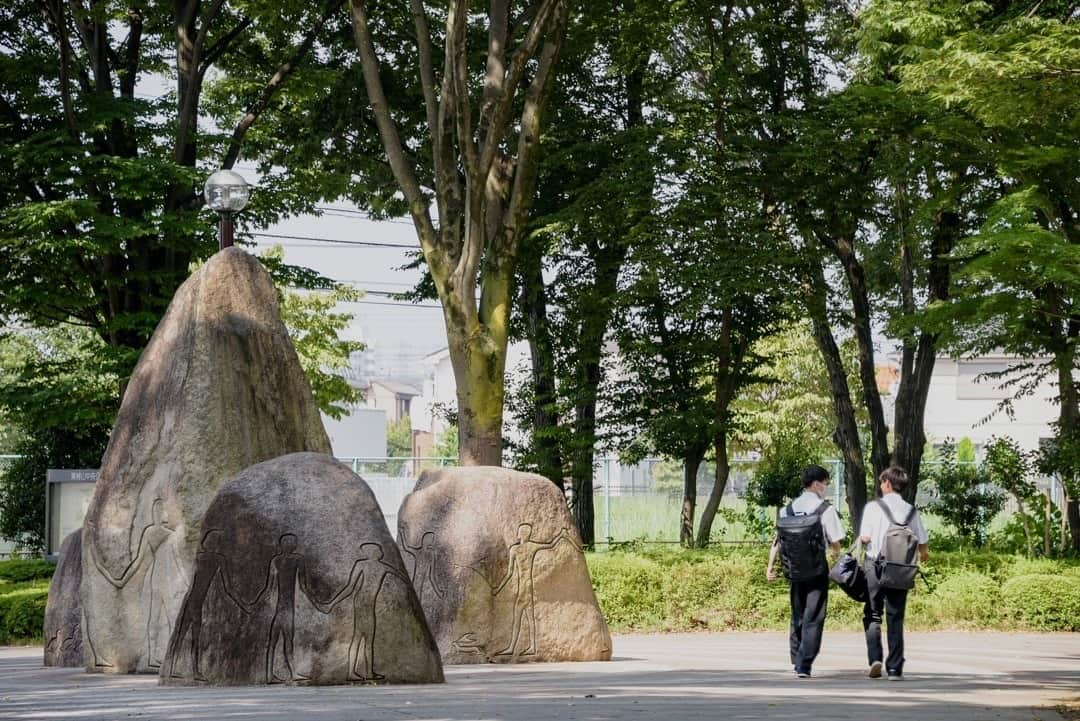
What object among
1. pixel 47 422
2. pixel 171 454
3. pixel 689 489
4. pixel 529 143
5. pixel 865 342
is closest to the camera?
pixel 171 454

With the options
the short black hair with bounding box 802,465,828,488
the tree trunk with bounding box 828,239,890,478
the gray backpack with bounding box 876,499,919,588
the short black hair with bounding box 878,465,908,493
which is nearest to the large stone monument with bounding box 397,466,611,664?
the short black hair with bounding box 802,465,828,488

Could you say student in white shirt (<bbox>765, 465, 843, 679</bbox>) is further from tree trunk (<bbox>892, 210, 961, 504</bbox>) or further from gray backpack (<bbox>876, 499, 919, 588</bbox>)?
tree trunk (<bbox>892, 210, 961, 504</bbox>)

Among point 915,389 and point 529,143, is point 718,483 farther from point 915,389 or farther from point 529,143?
point 529,143

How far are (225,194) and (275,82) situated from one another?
29.0 ft

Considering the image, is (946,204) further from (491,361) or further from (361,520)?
(361,520)

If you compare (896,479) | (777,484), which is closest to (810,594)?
(896,479)

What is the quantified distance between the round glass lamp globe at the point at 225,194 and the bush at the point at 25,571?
30.2 feet

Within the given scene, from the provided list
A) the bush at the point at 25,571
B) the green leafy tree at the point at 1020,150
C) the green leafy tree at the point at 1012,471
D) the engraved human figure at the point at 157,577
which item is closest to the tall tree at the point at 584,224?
the green leafy tree at the point at 1020,150

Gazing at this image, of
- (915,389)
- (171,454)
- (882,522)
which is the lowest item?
Answer: (882,522)

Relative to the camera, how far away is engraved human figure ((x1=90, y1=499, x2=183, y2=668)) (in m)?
11.4

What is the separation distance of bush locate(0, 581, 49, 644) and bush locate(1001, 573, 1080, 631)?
42.2ft

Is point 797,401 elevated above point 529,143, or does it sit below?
below

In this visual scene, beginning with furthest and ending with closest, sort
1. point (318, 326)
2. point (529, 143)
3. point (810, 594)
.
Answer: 1. point (318, 326)
2. point (529, 143)
3. point (810, 594)

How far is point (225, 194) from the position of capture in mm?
14875
